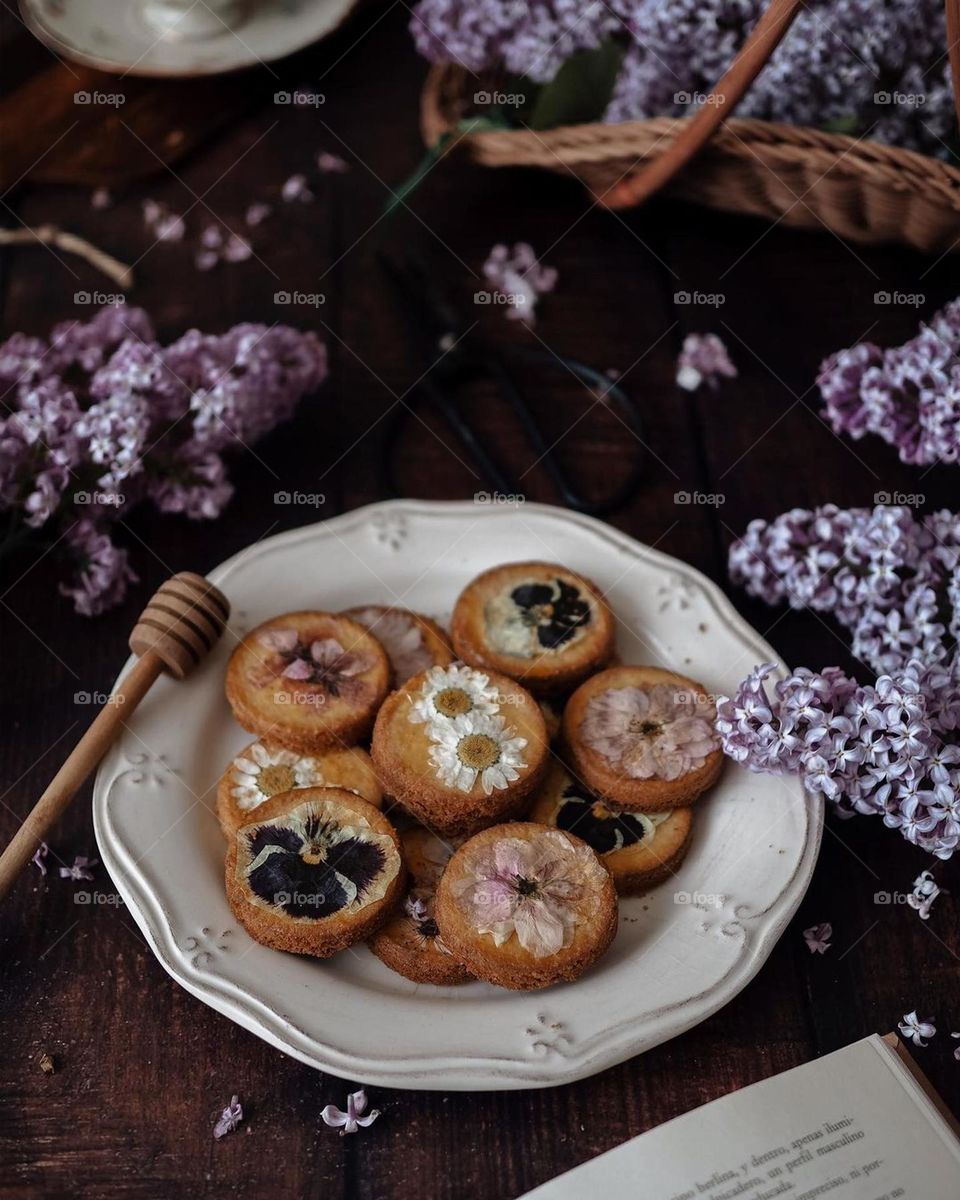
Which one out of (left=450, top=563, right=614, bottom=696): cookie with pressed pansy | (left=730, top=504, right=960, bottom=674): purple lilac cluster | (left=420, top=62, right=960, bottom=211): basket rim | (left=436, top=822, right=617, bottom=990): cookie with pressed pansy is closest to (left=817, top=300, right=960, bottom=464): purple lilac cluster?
(left=730, top=504, right=960, bottom=674): purple lilac cluster

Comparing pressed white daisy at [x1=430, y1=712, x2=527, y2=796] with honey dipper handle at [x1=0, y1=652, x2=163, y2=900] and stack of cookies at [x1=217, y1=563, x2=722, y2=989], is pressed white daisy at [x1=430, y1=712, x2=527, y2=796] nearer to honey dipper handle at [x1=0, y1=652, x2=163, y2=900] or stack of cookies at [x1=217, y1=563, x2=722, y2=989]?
stack of cookies at [x1=217, y1=563, x2=722, y2=989]

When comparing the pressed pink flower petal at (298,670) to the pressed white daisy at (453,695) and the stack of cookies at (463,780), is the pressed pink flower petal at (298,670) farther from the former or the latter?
the pressed white daisy at (453,695)

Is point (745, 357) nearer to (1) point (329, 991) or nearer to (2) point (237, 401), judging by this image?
(2) point (237, 401)

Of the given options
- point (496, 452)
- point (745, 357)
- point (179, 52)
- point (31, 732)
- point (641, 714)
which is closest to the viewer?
point (641, 714)

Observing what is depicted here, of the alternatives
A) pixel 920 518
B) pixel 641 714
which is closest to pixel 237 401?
pixel 641 714

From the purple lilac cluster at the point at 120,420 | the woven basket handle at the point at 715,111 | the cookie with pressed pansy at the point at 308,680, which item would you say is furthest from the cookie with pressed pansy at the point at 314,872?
the woven basket handle at the point at 715,111

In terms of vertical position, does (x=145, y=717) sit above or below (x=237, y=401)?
below
